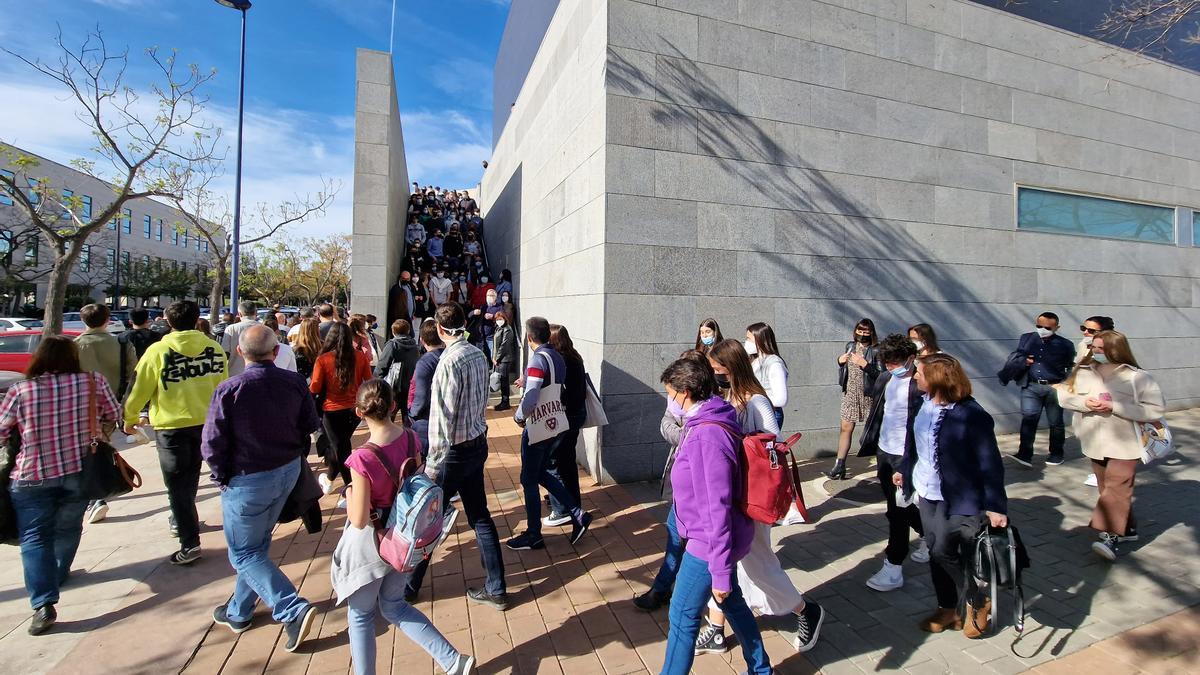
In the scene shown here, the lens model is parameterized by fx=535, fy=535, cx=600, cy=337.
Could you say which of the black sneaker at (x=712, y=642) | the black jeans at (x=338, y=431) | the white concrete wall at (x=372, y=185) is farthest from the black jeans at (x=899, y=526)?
the white concrete wall at (x=372, y=185)

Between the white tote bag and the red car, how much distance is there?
41.9 feet

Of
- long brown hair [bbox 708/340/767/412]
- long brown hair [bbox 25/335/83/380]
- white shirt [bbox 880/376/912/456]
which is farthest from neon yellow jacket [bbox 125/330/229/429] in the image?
white shirt [bbox 880/376/912/456]

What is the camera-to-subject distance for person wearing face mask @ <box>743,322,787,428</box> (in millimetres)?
4324

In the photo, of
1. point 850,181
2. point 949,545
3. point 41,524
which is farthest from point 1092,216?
point 41,524

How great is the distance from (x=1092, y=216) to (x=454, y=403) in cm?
1013

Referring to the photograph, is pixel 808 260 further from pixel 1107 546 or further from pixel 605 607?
pixel 605 607

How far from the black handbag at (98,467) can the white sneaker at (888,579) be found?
5.09 metres

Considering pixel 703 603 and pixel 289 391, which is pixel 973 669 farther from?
pixel 289 391

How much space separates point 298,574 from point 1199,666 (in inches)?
221

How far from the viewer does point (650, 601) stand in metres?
3.43

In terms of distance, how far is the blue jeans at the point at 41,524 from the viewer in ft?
10.8

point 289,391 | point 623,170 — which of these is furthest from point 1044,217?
point 289,391

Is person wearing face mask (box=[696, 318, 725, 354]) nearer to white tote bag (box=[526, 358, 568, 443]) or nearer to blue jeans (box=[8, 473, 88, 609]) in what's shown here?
white tote bag (box=[526, 358, 568, 443])

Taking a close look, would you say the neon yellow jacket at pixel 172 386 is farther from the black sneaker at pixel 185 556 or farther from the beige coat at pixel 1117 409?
the beige coat at pixel 1117 409
